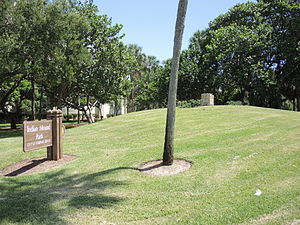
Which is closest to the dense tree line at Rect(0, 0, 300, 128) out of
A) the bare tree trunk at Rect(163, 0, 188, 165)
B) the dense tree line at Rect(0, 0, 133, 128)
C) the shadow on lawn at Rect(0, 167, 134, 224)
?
the dense tree line at Rect(0, 0, 133, 128)

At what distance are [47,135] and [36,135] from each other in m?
0.46

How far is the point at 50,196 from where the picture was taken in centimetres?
505

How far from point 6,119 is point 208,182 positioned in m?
40.8

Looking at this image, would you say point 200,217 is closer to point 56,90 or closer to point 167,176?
point 167,176

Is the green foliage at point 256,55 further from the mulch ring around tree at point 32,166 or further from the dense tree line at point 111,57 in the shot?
the mulch ring around tree at point 32,166

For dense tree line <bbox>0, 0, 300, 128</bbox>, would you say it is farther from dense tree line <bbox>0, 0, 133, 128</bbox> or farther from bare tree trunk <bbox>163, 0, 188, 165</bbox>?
A: bare tree trunk <bbox>163, 0, 188, 165</bbox>

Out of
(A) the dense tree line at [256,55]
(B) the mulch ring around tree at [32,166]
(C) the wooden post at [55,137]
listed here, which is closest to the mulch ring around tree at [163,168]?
(B) the mulch ring around tree at [32,166]

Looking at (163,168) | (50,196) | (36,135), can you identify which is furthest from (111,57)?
(50,196)

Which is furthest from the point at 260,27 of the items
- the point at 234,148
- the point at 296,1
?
the point at 234,148

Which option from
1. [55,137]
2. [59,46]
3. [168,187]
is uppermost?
[59,46]

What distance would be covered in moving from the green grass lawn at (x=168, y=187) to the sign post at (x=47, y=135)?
776 millimetres

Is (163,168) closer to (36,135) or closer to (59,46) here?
(36,135)

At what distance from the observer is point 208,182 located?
5367mm

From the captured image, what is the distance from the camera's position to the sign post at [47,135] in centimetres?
679
